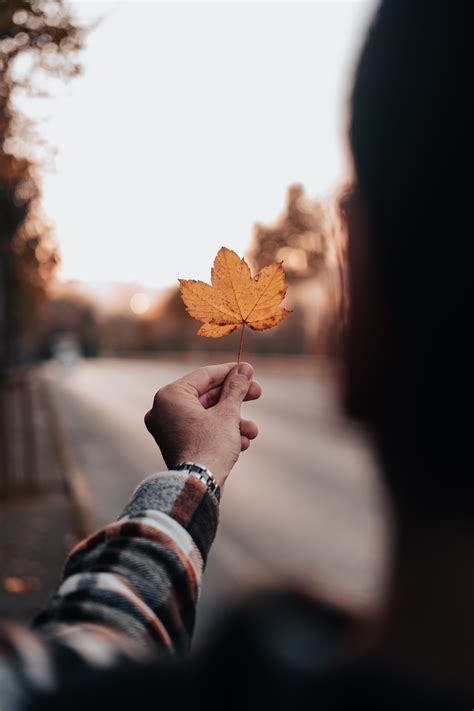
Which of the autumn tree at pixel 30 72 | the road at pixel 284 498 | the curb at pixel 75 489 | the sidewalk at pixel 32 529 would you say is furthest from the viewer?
the curb at pixel 75 489

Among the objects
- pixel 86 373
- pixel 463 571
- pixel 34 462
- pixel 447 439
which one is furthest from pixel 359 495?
pixel 86 373

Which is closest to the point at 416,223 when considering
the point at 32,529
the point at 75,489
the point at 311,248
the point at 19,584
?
the point at 311,248

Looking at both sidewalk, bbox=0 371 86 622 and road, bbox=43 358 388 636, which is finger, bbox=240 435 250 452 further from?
sidewalk, bbox=0 371 86 622

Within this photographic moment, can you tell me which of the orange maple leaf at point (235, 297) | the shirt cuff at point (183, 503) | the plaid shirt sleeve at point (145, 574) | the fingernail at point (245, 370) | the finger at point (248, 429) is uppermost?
the orange maple leaf at point (235, 297)

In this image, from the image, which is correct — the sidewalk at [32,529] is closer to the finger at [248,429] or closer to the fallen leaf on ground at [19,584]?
the fallen leaf on ground at [19,584]

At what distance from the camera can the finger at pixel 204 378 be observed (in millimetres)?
720

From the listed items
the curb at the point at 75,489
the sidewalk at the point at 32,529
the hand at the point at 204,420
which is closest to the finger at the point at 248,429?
the hand at the point at 204,420

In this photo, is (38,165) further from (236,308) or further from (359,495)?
(359,495)

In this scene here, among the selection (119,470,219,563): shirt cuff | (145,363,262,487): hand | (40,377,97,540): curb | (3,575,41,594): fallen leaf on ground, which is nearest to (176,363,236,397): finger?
(145,363,262,487): hand

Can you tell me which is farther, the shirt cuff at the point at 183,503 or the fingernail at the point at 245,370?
the shirt cuff at the point at 183,503

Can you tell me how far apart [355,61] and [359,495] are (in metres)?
8.51

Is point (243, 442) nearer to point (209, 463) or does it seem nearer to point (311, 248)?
point (209, 463)

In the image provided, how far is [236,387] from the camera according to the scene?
27.0 inches

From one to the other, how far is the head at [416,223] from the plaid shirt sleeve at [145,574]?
0.23m
